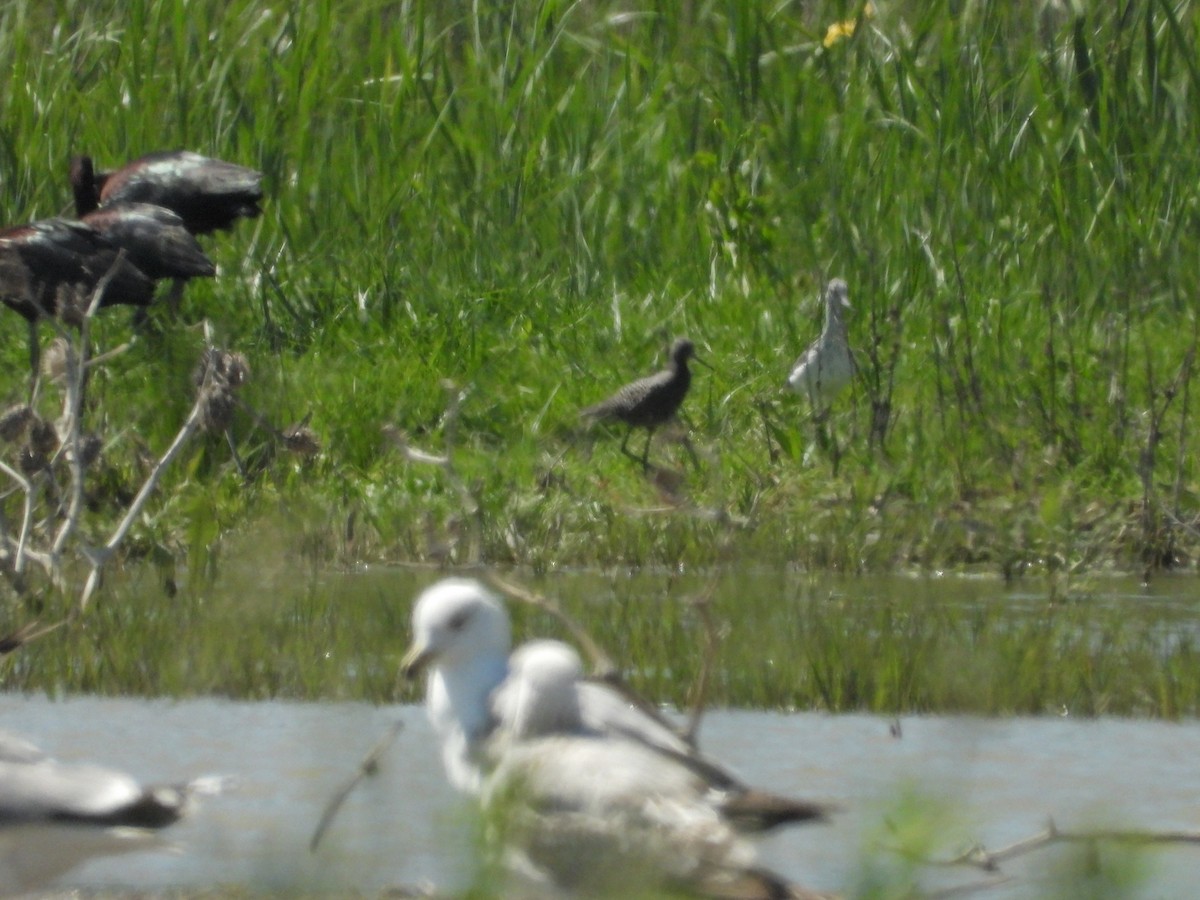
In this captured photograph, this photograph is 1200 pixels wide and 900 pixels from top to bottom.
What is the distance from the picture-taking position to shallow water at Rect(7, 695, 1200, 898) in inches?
150

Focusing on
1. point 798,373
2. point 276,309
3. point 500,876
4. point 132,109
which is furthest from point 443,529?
point 500,876

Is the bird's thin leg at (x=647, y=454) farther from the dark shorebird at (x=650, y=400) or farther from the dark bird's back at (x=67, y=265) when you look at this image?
the dark bird's back at (x=67, y=265)

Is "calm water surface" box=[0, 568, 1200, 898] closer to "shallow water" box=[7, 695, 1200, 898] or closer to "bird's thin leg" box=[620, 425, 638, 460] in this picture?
"shallow water" box=[7, 695, 1200, 898]

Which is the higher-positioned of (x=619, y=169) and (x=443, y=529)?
(x=619, y=169)

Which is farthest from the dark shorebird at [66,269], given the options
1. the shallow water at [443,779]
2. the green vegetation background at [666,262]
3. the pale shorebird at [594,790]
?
the pale shorebird at [594,790]

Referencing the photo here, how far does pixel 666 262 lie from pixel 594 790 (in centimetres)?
648

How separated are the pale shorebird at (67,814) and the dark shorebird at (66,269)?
4.58 metres

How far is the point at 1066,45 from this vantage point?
10352 millimetres

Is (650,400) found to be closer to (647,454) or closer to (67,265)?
(647,454)

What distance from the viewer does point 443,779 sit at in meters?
4.54

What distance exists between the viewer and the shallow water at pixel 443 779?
3.80 metres

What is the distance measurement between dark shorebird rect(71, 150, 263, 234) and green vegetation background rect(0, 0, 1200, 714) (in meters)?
0.30

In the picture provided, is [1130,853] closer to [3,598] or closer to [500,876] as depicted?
[500,876]

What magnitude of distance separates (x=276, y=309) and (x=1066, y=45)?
343cm
